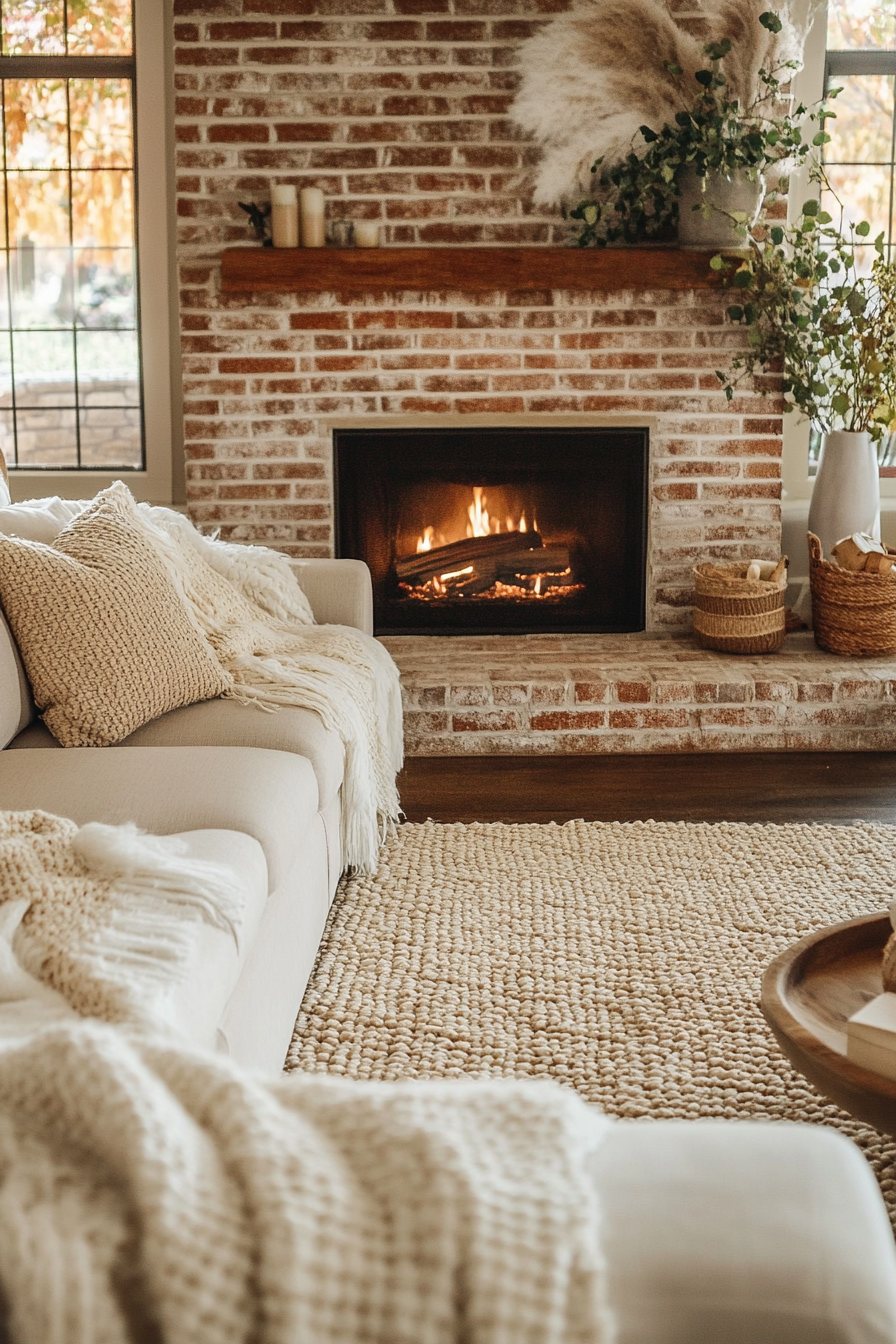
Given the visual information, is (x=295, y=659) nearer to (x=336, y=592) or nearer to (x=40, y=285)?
(x=336, y=592)

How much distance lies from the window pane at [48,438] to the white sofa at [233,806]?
7.80 feet

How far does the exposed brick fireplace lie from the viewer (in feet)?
12.7

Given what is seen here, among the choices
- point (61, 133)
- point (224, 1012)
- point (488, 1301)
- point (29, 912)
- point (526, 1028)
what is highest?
point (61, 133)

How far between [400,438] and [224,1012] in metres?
2.79

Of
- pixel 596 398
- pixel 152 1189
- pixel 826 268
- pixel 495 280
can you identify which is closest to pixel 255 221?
pixel 495 280

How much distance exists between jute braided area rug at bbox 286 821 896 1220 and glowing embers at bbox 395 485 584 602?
134cm

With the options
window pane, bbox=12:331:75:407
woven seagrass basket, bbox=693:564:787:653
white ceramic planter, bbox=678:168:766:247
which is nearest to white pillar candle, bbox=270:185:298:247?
window pane, bbox=12:331:75:407

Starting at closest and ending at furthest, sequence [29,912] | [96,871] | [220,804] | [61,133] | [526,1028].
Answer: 1. [29,912]
2. [96,871]
3. [220,804]
4. [526,1028]
5. [61,133]

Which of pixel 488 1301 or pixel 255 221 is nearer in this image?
pixel 488 1301

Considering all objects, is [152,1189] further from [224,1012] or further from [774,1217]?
[224,1012]

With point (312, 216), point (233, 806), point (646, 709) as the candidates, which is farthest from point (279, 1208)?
point (312, 216)

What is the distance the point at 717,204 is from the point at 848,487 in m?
0.96

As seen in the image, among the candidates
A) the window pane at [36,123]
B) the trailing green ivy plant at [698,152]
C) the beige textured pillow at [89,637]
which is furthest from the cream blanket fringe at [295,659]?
the window pane at [36,123]

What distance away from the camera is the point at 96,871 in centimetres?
150
